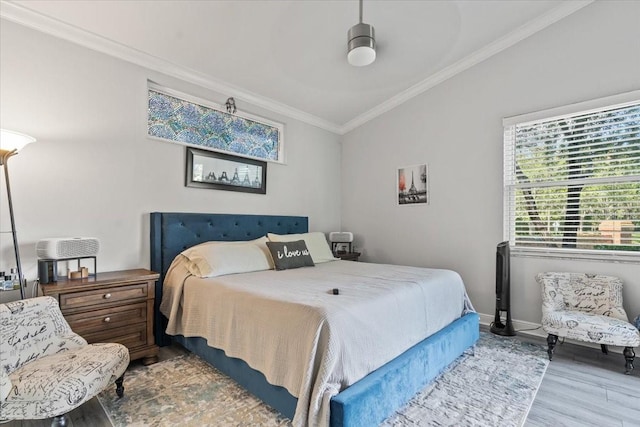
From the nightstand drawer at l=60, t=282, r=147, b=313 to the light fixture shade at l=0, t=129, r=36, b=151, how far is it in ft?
3.39

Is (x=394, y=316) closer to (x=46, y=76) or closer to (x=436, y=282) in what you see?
(x=436, y=282)

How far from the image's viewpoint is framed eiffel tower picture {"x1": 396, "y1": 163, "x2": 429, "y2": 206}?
425 centimetres

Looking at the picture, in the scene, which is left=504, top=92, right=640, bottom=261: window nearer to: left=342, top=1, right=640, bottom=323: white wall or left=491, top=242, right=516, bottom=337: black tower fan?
left=342, top=1, right=640, bottom=323: white wall

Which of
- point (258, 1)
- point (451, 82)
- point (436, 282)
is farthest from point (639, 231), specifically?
point (258, 1)

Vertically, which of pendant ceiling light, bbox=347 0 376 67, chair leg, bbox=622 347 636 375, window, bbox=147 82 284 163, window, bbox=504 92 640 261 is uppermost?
pendant ceiling light, bbox=347 0 376 67

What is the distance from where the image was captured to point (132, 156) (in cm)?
296

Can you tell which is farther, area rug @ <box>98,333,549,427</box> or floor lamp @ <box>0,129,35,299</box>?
floor lamp @ <box>0,129,35,299</box>

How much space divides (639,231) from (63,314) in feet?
15.7

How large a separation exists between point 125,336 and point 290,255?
1.59 m

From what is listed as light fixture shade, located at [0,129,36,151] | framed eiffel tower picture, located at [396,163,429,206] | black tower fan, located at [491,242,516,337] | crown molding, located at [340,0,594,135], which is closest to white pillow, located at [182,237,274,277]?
light fixture shade, located at [0,129,36,151]

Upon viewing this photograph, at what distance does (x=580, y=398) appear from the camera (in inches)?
84.4

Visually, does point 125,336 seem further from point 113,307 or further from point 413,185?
point 413,185

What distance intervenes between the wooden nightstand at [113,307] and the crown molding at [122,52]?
1.96 meters

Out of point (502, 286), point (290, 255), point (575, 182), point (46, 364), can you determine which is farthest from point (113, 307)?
point (575, 182)
